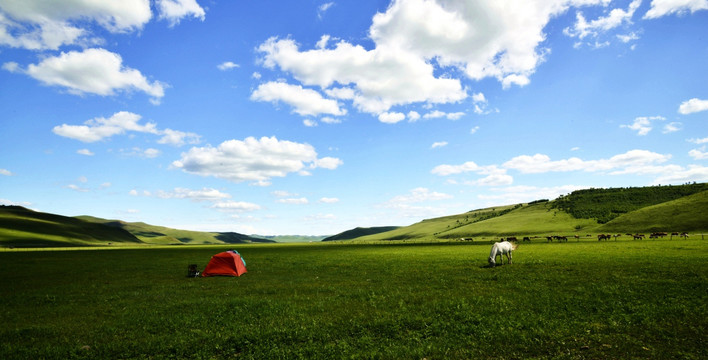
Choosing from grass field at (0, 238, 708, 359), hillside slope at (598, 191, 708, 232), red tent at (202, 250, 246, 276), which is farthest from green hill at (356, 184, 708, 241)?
red tent at (202, 250, 246, 276)

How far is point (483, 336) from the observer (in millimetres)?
11836

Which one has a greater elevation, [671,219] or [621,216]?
[621,216]

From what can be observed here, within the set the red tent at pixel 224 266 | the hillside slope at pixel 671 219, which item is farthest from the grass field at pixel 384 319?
the hillside slope at pixel 671 219

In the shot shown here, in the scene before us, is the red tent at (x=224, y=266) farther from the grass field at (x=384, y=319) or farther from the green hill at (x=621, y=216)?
the green hill at (x=621, y=216)

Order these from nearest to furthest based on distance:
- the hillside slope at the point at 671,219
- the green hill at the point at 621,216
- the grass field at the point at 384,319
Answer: the grass field at the point at 384,319
the hillside slope at the point at 671,219
the green hill at the point at 621,216

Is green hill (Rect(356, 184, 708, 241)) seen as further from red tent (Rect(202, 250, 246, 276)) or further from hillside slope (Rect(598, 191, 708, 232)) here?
red tent (Rect(202, 250, 246, 276))

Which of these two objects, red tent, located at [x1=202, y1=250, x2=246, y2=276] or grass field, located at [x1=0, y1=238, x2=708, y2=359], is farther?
red tent, located at [x1=202, y1=250, x2=246, y2=276]

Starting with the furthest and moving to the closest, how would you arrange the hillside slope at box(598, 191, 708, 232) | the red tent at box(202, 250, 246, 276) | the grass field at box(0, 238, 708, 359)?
the hillside slope at box(598, 191, 708, 232) < the red tent at box(202, 250, 246, 276) < the grass field at box(0, 238, 708, 359)

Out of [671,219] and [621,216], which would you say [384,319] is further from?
[621,216]

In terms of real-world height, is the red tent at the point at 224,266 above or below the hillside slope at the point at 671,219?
below

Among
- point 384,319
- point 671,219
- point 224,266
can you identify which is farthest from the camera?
point 671,219

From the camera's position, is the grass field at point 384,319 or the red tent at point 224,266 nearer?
the grass field at point 384,319

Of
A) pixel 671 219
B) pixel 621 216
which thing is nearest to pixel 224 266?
pixel 671 219

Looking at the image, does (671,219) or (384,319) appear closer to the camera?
(384,319)
